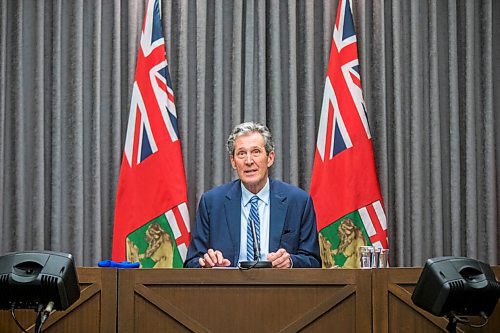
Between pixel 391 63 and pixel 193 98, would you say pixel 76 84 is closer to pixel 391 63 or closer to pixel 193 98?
pixel 193 98

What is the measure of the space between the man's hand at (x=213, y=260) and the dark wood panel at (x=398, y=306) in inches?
27.5

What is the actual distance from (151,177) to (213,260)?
4.78 ft

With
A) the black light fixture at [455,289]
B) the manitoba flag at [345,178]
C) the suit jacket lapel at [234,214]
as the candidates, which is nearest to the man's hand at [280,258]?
the suit jacket lapel at [234,214]

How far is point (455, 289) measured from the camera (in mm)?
2857

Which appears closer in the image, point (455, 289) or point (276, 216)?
point (455, 289)

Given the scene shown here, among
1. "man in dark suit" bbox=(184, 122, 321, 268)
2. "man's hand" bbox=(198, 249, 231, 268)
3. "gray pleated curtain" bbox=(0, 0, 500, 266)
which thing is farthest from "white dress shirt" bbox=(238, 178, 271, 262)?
"gray pleated curtain" bbox=(0, 0, 500, 266)

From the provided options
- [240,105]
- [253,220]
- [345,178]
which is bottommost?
[253,220]

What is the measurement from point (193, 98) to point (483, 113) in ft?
6.23

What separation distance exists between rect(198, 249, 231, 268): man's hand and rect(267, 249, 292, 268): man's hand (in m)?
0.21

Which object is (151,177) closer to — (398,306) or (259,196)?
(259,196)

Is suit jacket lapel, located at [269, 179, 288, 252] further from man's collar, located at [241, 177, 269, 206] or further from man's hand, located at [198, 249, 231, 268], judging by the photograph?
man's hand, located at [198, 249, 231, 268]

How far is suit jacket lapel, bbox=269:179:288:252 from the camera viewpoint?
407cm

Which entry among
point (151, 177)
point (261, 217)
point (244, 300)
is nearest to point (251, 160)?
point (261, 217)

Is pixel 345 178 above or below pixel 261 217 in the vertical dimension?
above
